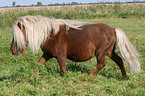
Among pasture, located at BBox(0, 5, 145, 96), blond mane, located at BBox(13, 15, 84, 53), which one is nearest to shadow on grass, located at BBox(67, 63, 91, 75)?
pasture, located at BBox(0, 5, 145, 96)

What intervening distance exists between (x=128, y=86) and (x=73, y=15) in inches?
584

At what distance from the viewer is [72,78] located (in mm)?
4254

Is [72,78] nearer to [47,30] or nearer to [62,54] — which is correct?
[62,54]

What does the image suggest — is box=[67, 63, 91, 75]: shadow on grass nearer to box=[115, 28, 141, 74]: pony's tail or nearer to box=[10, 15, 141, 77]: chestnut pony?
box=[10, 15, 141, 77]: chestnut pony

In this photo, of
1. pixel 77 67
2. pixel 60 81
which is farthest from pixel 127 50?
pixel 60 81

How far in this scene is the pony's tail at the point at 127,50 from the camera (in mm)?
4535

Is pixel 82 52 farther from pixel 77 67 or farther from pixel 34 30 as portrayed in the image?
pixel 34 30

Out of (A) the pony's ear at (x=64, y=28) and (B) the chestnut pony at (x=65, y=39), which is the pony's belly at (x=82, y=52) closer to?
(B) the chestnut pony at (x=65, y=39)

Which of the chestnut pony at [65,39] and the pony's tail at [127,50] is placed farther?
the pony's tail at [127,50]

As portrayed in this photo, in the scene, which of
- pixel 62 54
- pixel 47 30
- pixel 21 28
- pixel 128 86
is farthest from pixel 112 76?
pixel 21 28

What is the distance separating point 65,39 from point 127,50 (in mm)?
1501

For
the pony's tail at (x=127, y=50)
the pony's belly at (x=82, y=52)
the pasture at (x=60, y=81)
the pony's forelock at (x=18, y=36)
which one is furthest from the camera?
the pony's tail at (x=127, y=50)

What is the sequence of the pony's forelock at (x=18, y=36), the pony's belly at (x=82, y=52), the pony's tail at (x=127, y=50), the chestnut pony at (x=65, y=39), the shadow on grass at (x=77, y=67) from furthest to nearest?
the shadow on grass at (x=77, y=67) < the pony's tail at (x=127, y=50) < the pony's belly at (x=82, y=52) < the chestnut pony at (x=65, y=39) < the pony's forelock at (x=18, y=36)

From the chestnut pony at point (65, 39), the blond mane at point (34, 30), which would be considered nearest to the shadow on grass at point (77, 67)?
the chestnut pony at point (65, 39)
